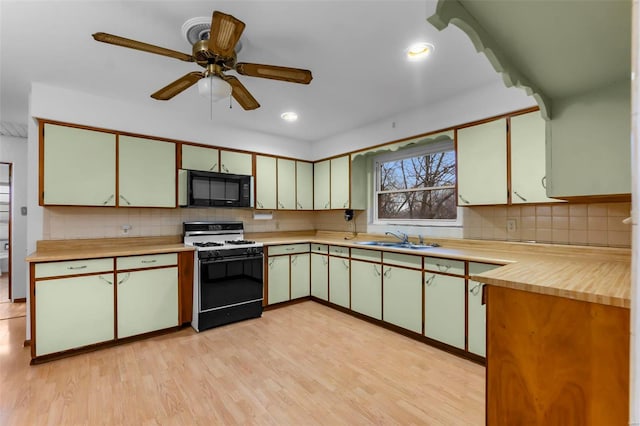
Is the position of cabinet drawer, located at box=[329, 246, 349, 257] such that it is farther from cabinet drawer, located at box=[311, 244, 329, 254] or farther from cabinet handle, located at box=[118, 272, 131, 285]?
cabinet handle, located at box=[118, 272, 131, 285]

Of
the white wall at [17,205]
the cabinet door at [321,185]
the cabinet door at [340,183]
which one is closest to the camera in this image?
the white wall at [17,205]

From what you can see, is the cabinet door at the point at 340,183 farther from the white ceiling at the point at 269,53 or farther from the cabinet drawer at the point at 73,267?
the cabinet drawer at the point at 73,267

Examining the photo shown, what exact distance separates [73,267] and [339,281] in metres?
2.59

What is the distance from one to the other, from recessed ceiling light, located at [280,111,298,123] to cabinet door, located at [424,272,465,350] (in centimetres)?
219

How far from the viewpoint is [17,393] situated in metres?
1.97

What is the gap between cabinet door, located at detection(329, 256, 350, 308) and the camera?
355 cm

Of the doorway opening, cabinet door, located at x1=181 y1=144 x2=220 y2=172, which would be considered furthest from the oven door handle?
the doorway opening

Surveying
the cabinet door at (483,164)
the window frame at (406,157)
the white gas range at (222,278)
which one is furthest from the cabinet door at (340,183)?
the cabinet door at (483,164)

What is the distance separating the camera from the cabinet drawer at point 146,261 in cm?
271

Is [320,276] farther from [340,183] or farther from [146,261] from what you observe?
[146,261]

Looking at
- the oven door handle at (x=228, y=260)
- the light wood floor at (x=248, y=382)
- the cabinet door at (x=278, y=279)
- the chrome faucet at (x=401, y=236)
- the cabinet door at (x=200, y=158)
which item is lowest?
the light wood floor at (x=248, y=382)

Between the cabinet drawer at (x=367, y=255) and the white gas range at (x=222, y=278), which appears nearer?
the white gas range at (x=222, y=278)

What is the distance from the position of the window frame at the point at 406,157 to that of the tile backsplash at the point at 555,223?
0.86 ft

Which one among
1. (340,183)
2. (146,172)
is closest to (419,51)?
(340,183)
